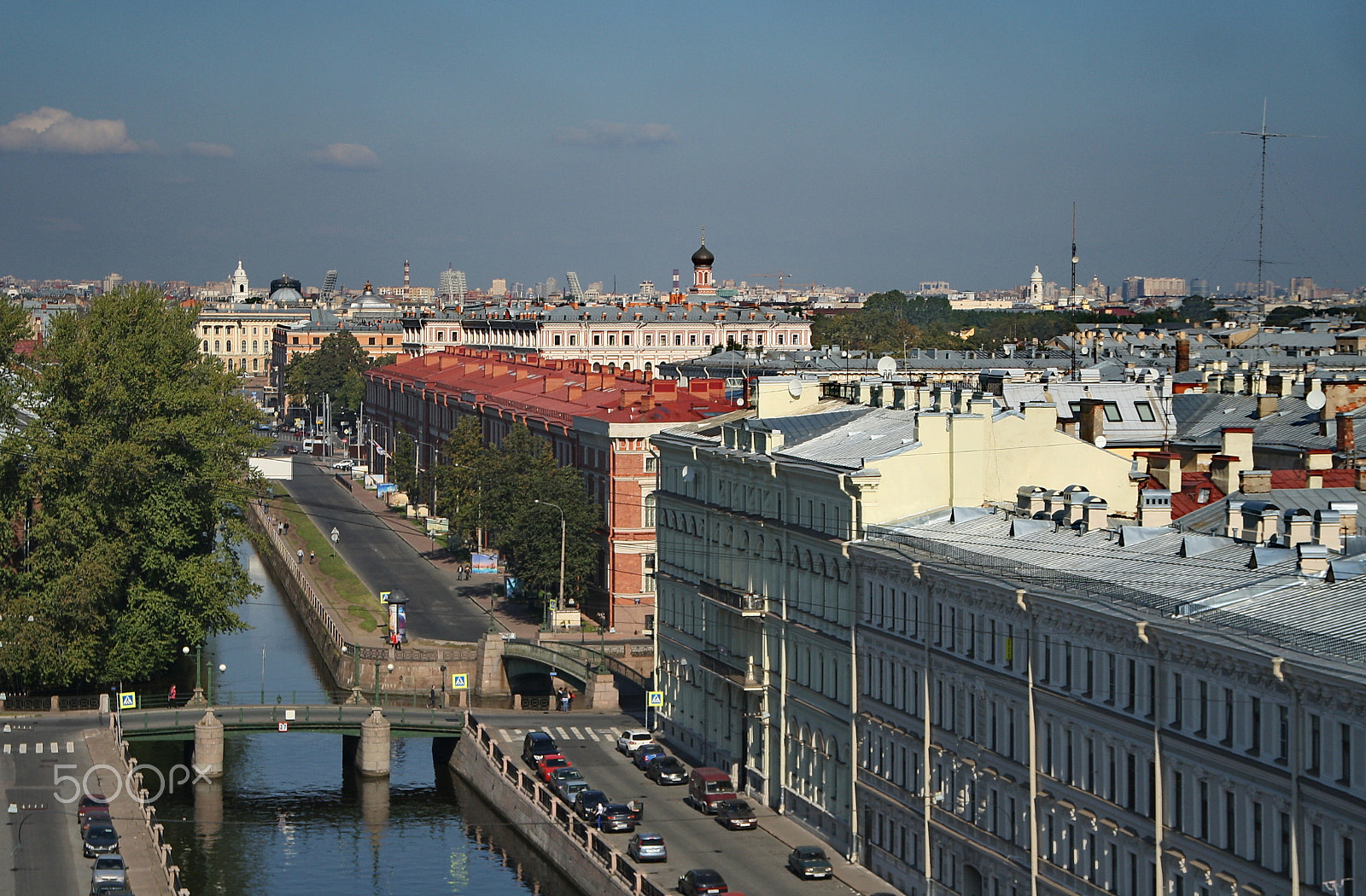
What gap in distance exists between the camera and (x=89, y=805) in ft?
179

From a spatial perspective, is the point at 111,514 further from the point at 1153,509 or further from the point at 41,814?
the point at 1153,509

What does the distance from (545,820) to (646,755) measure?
6.09 metres

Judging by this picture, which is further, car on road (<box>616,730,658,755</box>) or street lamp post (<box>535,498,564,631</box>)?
street lamp post (<box>535,498,564,631</box>)

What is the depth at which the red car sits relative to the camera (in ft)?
199

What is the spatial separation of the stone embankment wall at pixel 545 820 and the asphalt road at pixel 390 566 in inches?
690

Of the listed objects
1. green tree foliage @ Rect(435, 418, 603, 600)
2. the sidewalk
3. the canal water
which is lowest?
the canal water

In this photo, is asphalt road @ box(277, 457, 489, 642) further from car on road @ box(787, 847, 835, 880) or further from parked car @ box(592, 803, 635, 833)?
car on road @ box(787, 847, 835, 880)

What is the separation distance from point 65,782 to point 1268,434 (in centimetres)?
4097

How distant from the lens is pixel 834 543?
52.1m

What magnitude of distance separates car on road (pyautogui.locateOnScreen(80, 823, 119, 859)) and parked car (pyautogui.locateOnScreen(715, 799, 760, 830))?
15.6 meters

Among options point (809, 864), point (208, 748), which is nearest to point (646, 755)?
point (809, 864)

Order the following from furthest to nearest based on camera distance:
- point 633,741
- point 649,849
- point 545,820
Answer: point 633,741 < point 545,820 < point 649,849

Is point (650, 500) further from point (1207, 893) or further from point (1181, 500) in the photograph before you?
point (1207, 893)

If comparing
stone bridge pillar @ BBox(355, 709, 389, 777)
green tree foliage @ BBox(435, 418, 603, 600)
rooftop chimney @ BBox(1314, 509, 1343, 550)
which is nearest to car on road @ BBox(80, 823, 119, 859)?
stone bridge pillar @ BBox(355, 709, 389, 777)
